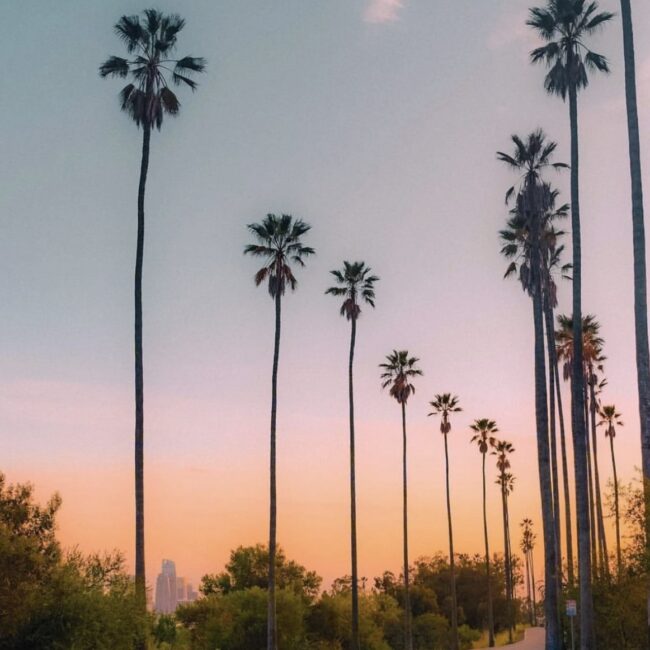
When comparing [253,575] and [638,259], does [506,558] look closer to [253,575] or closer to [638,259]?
[253,575]

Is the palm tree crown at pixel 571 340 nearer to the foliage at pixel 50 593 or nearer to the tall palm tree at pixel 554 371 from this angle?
the tall palm tree at pixel 554 371

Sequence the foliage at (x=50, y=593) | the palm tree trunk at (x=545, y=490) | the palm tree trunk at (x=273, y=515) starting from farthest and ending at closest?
the palm tree trunk at (x=273, y=515)
the palm tree trunk at (x=545, y=490)
the foliage at (x=50, y=593)

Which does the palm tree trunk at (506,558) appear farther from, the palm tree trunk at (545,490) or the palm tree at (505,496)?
the palm tree trunk at (545,490)

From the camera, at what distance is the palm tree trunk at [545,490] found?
122ft

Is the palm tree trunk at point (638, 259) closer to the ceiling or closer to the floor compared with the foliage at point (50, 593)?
closer to the ceiling

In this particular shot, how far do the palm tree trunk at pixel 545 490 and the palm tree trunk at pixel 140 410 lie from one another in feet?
54.2

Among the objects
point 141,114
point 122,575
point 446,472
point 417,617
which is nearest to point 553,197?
point 141,114

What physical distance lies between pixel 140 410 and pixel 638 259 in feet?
60.8

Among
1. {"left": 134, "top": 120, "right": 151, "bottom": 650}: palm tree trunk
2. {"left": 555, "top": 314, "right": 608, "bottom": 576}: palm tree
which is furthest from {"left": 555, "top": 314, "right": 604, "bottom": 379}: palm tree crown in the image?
{"left": 134, "top": 120, "right": 151, "bottom": 650}: palm tree trunk

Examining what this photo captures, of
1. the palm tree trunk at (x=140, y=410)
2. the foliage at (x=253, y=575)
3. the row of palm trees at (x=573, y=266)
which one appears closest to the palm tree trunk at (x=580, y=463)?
the row of palm trees at (x=573, y=266)

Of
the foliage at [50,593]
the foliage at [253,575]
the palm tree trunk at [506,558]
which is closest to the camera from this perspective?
the foliage at [50,593]

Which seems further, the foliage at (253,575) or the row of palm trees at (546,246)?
the foliage at (253,575)

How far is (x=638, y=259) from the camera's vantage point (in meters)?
29.5

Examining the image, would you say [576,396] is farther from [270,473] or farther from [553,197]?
[270,473]
